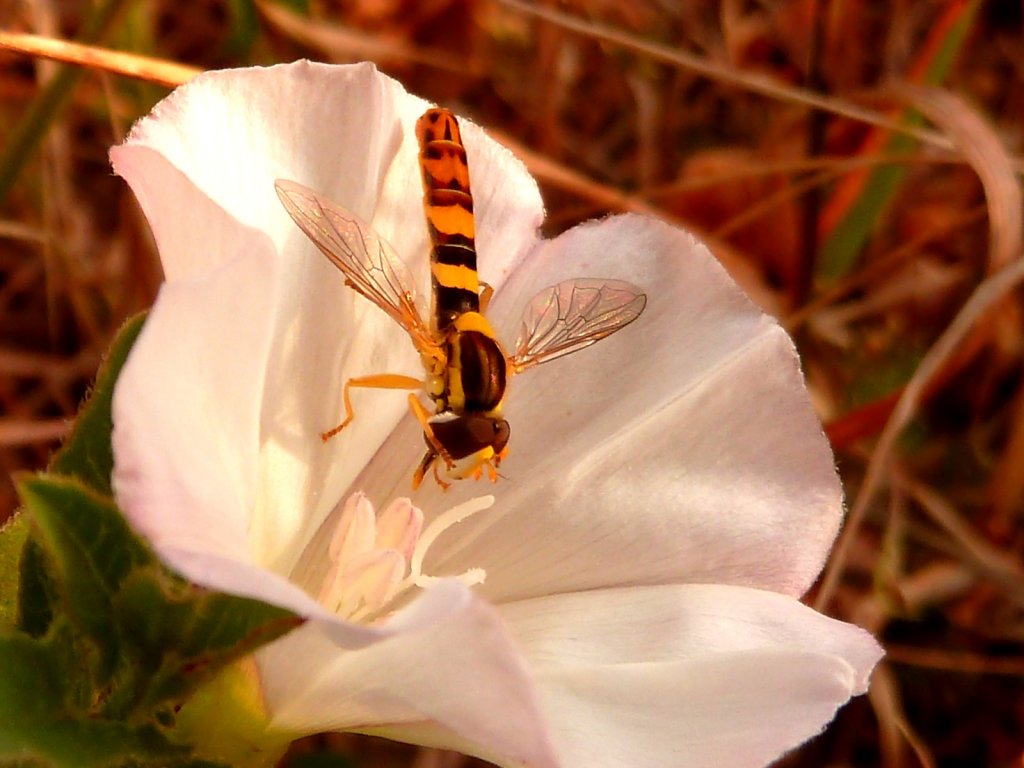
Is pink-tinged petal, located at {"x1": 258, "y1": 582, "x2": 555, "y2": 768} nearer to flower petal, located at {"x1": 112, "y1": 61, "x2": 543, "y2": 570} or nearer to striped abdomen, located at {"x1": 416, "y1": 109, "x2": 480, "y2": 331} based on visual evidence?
flower petal, located at {"x1": 112, "y1": 61, "x2": 543, "y2": 570}

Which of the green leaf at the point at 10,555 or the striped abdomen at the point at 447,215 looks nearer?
the green leaf at the point at 10,555

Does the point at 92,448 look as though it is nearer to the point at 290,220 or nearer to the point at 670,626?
the point at 290,220

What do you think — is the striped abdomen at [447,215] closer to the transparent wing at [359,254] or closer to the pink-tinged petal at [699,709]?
the transparent wing at [359,254]

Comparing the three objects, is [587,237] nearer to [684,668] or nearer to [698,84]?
[684,668]

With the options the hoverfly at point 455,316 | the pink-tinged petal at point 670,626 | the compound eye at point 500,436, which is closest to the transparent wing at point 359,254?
the hoverfly at point 455,316

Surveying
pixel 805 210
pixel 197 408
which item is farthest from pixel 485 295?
pixel 805 210

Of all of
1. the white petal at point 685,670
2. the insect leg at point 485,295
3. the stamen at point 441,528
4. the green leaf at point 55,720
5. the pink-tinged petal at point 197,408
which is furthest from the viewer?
the insect leg at point 485,295
